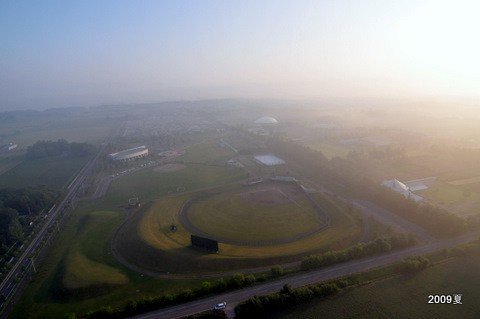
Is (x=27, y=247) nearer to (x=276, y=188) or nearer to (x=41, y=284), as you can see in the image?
(x=41, y=284)

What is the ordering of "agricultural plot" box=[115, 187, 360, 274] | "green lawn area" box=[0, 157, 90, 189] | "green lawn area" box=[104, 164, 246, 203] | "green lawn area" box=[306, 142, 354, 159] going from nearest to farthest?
"agricultural plot" box=[115, 187, 360, 274] → "green lawn area" box=[104, 164, 246, 203] → "green lawn area" box=[0, 157, 90, 189] → "green lawn area" box=[306, 142, 354, 159]

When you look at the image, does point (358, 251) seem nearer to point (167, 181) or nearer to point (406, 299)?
point (406, 299)

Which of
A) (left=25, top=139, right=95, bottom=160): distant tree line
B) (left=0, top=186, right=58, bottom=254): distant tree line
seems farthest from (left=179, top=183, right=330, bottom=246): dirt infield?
(left=25, top=139, right=95, bottom=160): distant tree line

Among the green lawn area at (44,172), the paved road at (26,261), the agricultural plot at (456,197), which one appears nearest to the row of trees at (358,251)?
the agricultural plot at (456,197)

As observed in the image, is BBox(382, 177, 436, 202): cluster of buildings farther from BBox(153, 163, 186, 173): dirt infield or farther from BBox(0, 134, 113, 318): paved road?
BBox(0, 134, 113, 318): paved road

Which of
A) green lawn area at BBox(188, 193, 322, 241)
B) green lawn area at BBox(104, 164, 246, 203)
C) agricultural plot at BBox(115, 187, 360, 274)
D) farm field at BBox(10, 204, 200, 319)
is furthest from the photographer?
green lawn area at BBox(104, 164, 246, 203)

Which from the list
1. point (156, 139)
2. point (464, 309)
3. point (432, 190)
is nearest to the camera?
point (464, 309)

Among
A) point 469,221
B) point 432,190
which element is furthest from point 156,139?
point 469,221
